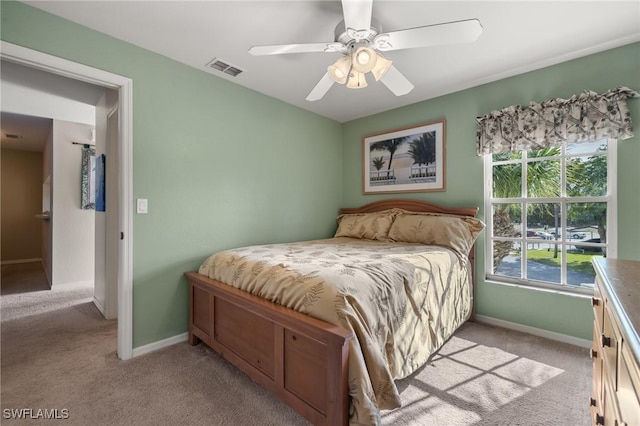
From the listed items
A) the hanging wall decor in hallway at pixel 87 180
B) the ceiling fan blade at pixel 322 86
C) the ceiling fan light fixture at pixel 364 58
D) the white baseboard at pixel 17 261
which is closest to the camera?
the ceiling fan light fixture at pixel 364 58

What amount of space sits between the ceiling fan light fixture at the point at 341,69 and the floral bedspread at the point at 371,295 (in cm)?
125

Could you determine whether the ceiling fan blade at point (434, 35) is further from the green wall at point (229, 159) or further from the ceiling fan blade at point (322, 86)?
the green wall at point (229, 159)

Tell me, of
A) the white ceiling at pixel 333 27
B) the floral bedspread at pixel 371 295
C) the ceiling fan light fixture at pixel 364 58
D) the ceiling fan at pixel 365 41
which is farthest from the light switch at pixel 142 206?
the ceiling fan light fixture at pixel 364 58

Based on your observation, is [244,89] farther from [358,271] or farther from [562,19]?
[562,19]

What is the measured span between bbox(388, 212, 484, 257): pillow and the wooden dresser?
1.40 meters

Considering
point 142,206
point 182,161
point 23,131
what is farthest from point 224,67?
point 23,131

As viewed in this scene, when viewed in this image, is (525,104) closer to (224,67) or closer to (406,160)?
(406,160)

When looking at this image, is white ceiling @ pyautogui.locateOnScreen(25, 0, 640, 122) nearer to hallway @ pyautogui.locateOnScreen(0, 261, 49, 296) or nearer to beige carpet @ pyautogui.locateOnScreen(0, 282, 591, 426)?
beige carpet @ pyautogui.locateOnScreen(0, 282, 591, 426)

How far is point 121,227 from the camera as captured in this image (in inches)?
85.3

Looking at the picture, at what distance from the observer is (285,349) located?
5.03 feet

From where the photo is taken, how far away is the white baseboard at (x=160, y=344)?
2.21 meters

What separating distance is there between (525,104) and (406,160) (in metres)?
1.25

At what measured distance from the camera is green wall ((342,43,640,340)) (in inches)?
85.5
